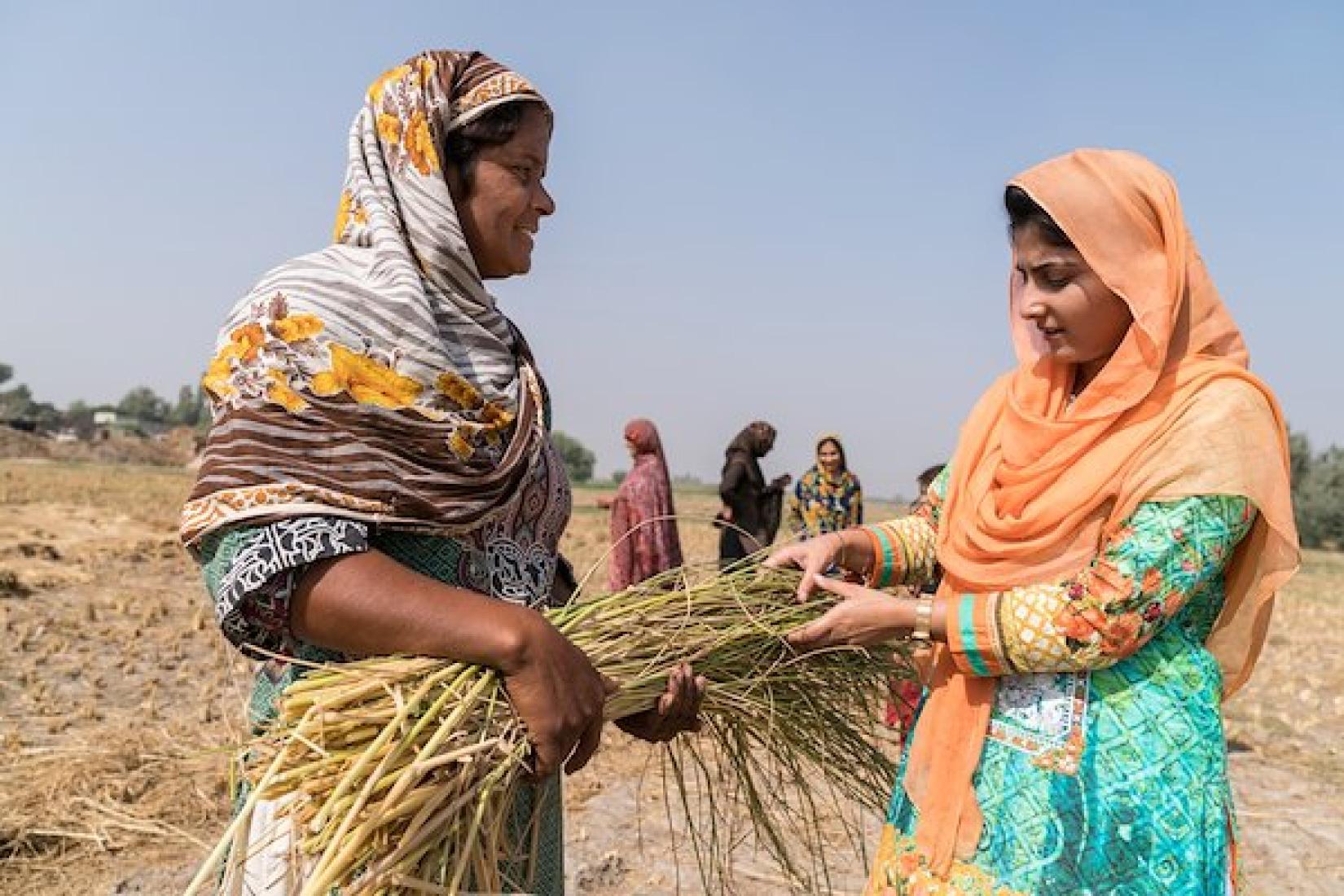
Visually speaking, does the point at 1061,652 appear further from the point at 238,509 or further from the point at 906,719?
the point at 238,509

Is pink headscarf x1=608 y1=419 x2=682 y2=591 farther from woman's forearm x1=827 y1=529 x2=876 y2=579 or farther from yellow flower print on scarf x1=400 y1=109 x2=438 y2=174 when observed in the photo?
yellow flower print on scarf x1=400 y1=109 x2=438 y2=174

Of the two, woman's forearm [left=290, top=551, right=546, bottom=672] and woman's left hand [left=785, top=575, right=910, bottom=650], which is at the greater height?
woman's forearm [left=290, top=551, right=546, bottom=672]

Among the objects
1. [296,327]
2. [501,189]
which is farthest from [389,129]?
[296,327]

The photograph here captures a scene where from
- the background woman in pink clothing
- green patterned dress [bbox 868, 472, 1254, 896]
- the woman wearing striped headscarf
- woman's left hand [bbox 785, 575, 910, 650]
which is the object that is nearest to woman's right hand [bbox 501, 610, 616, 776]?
the woman wearing striped headscarf

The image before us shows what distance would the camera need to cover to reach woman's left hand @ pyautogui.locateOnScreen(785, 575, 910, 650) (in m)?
1.87

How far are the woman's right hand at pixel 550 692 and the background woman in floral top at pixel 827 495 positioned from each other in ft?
20.2

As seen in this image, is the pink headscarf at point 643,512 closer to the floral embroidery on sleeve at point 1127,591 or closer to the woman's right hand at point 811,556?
Answer: the woman's right hand at point 811,556

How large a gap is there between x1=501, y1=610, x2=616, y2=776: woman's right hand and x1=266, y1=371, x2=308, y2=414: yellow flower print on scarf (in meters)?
0.41

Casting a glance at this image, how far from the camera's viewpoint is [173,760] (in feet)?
6.13

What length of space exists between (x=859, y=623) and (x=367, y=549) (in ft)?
2.85

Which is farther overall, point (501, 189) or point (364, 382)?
point (501, 189)

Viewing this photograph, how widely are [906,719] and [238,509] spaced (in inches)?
54.5

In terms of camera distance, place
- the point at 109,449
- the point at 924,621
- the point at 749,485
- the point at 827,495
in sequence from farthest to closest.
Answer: the point at 109,449 < the point at 749,485 < the point at 827,495 < the point at 924,621

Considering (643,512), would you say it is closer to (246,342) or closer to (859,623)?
(859,623)
